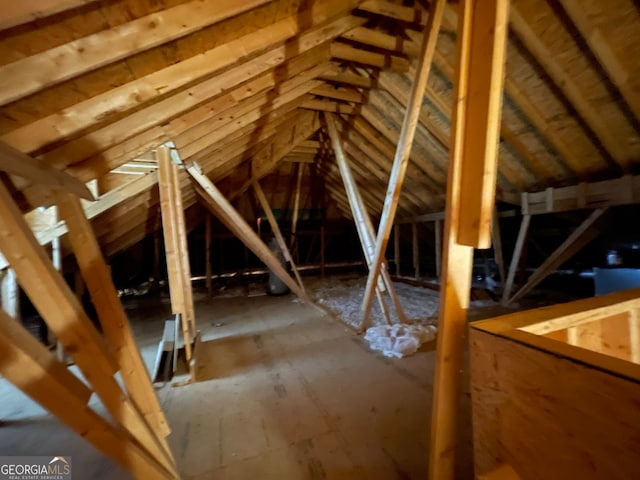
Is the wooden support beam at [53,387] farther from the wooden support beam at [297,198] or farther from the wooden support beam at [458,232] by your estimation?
the wooden support beam at [297,198]

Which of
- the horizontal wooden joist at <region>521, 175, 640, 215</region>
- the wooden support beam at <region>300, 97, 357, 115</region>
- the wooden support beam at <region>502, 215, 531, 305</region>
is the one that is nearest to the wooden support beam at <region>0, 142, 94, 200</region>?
the wooden support beam at <region>300, 97, 357, 115</region>

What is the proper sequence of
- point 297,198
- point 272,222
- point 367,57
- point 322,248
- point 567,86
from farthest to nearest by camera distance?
point 322,248 → point 297,198 → point 272,222 → point 367,57 → point 567,86

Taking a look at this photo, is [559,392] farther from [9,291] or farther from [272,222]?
[272,222]

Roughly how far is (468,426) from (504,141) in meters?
3.04

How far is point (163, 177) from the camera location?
252 centimetres

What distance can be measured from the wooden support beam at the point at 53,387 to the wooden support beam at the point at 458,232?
1249 mm

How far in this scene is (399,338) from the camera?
308 cm

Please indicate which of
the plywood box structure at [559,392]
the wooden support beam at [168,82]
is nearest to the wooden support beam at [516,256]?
the plywood box structure at [559,392]

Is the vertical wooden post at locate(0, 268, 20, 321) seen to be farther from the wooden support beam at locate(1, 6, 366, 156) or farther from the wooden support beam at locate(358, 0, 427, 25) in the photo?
the wooden support beam at locate(358, 0, 427, 25)

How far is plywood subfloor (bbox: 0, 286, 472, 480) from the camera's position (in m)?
1.60

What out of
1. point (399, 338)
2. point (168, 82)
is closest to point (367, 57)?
point (168, 82)

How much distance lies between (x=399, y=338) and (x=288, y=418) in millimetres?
1517

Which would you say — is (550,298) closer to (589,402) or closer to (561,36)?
(561,36)

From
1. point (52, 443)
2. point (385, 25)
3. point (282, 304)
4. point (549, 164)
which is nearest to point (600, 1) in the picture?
point (385, 25)
